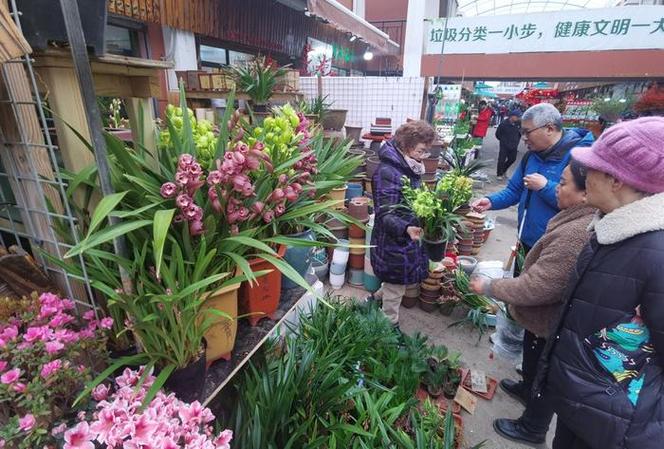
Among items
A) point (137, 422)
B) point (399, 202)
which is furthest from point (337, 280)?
point (137, 422)

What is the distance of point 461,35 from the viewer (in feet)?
21.0

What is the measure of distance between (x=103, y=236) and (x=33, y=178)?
392 mm

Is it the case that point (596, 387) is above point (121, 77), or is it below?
below

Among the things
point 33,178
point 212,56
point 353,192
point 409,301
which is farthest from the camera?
point 212,56

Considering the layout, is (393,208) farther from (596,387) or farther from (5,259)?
(5,259)

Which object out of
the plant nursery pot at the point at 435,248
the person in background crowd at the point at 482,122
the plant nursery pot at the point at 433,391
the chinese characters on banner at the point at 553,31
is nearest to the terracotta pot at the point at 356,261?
the plant nursery pot at the point at 435,248

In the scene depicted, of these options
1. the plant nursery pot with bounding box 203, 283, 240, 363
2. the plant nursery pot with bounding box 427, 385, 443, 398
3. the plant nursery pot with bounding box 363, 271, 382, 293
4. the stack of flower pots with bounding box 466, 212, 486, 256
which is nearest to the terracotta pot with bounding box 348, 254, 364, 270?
the plant nursery pot with bounding box 363, 271, 382, 293

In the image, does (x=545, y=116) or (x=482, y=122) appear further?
(x=482, y=122)

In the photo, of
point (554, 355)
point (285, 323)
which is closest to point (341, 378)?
point (285, 323)

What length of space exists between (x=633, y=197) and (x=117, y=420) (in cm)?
162

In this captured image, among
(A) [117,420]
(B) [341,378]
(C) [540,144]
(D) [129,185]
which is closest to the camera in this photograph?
(A) [117,420]

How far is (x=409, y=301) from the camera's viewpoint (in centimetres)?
323

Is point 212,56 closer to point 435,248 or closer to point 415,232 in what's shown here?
point 415,232

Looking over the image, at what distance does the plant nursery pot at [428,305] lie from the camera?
10.3ft
